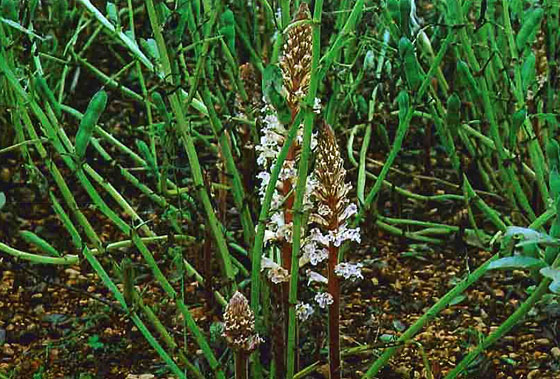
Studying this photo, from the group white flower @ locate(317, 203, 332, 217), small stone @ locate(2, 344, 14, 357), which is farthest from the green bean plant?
small stone @ locate(2, 344, 14, 357)

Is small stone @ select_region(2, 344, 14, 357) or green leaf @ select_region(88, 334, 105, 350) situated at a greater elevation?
green leaf @ select_region(88, 334, 105, 350)

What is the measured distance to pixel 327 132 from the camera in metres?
1.00

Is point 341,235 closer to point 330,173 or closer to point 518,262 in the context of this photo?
point 330,173

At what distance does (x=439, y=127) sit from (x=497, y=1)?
18.9 inches

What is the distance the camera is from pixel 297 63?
1050mm

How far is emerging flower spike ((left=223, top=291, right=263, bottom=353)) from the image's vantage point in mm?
974

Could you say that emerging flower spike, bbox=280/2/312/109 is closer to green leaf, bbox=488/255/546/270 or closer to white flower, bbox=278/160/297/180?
white flower, bbox=278/160/297/180

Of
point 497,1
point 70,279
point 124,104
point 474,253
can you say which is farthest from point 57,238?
point 497,1

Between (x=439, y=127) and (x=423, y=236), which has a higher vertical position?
(x=439, y=127)

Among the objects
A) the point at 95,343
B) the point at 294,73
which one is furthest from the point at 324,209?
the point at 95,343

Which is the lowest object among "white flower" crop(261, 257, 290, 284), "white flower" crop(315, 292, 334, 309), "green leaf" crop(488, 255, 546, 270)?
"white flower" crop(315, 292, 334, 309)

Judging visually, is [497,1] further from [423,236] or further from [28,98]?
[28,98]

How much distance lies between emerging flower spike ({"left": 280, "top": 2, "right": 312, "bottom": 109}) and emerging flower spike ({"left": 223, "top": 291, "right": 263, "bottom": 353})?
232 mm

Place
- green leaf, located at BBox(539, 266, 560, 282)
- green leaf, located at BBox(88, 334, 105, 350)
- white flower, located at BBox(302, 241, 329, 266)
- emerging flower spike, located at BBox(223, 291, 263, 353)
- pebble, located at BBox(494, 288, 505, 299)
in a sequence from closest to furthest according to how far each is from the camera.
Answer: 1. green leaf, located at BBox(539, 266, 560, 282)
2. emerging flower spike, located at BBox(223, 291, 263, 353)
3. white flower, located at BBox(302, 241, 329, 266)
4. green leaf, located at BBox(88, 334, 105, 350)
5. pebble, located at BBox(494, 288, 505, 299)
